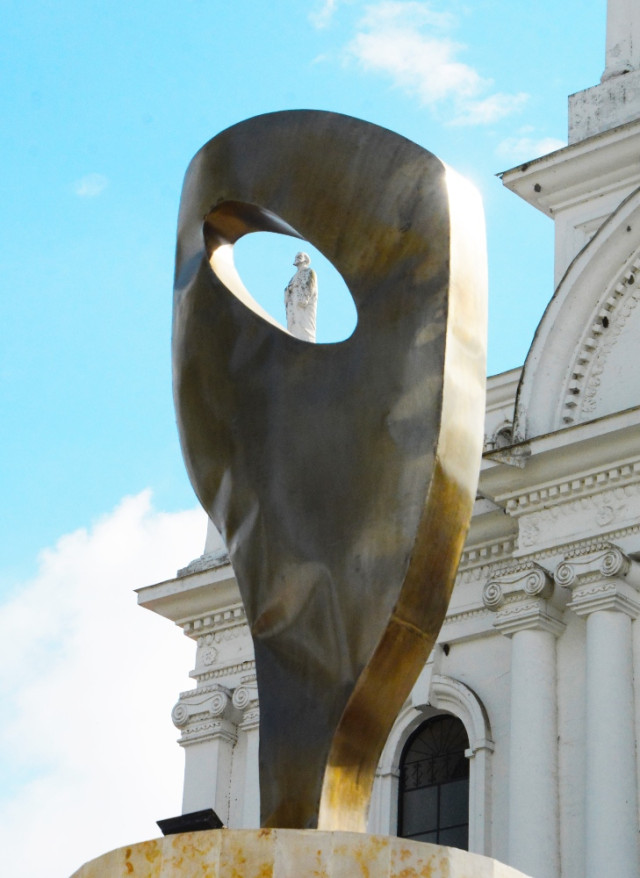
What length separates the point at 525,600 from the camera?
50.4ft

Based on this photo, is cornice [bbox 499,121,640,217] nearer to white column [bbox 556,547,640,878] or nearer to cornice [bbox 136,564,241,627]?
white column [bbox 556,547,640,878]

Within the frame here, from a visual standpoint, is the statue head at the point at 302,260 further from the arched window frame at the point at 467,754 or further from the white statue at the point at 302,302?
the arched window frame at the point at 467,754

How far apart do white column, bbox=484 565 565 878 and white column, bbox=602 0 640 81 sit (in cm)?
596

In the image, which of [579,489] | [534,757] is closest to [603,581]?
[579,489]

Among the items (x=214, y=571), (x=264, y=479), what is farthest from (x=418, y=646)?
(x=214, y=571)

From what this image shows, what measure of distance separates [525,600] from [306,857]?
9098mm

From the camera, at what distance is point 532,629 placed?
15.3 meters

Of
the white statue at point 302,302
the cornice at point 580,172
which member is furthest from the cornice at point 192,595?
the cornice at point 580,172

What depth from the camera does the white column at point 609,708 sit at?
45.2 ft

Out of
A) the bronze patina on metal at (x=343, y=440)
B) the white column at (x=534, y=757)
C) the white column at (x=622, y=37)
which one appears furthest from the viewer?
the white column at (x=622, y=37)

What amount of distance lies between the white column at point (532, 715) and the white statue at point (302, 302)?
3389 millimetres

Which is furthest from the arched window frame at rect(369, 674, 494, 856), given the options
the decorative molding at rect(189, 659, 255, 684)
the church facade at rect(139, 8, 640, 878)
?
the decorative molding at rect(189, 659, 255, 684)

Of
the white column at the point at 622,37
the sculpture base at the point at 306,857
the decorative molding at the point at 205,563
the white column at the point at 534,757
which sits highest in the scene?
the white column at the point at 622,37

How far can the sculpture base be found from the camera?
6.43 metres
